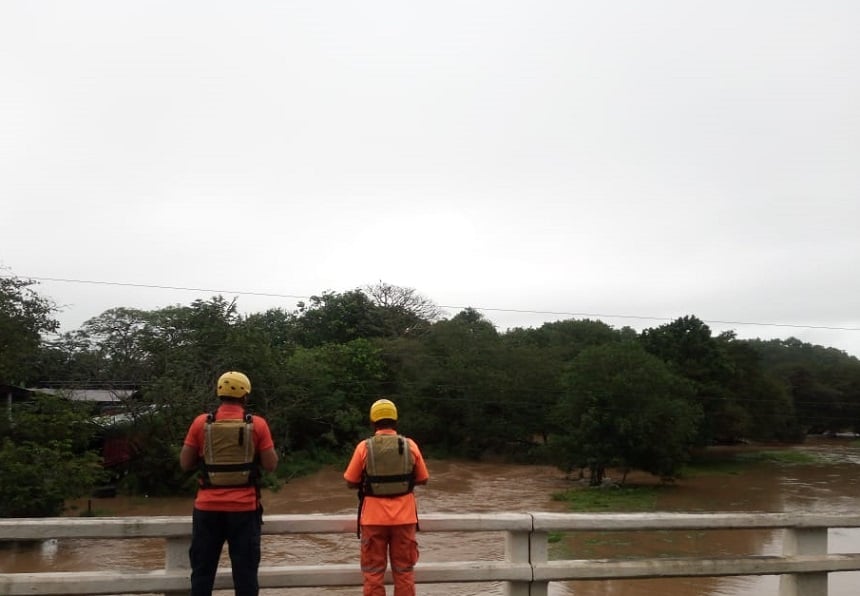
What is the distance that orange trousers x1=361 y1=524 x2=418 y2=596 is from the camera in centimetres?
457

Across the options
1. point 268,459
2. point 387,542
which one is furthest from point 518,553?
point 268,459

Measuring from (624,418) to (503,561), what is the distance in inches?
973

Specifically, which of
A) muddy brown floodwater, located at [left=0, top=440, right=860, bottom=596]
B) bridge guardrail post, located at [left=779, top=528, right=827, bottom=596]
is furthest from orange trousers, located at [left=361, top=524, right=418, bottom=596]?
bridge guardrail post, located at [left=779, top=528, right=827, bottom=596]

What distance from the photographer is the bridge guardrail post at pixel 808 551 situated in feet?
17.7

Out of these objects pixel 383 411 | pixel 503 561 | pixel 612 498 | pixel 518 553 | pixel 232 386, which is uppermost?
pixel 232 386

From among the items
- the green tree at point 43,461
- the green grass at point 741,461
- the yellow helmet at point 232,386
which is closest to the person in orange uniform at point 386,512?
the yellow helmet at point 232,386

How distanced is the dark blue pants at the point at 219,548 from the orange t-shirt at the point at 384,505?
2.23ft

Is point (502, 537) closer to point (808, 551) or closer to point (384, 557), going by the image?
point (808, 551)

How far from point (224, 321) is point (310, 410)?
8.00m

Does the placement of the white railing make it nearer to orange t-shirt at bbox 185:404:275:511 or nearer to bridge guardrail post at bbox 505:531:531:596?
bridge guardrail post at bbox 505:531:531:596

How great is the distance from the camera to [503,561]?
16.8 ft

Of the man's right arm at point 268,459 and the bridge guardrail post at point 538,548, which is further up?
the man's right arm at point 268,459

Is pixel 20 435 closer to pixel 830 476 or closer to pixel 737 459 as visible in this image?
pixel 830 476

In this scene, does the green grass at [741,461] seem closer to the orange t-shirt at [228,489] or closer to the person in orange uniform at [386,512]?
the person in orange uniform at [386,512]
